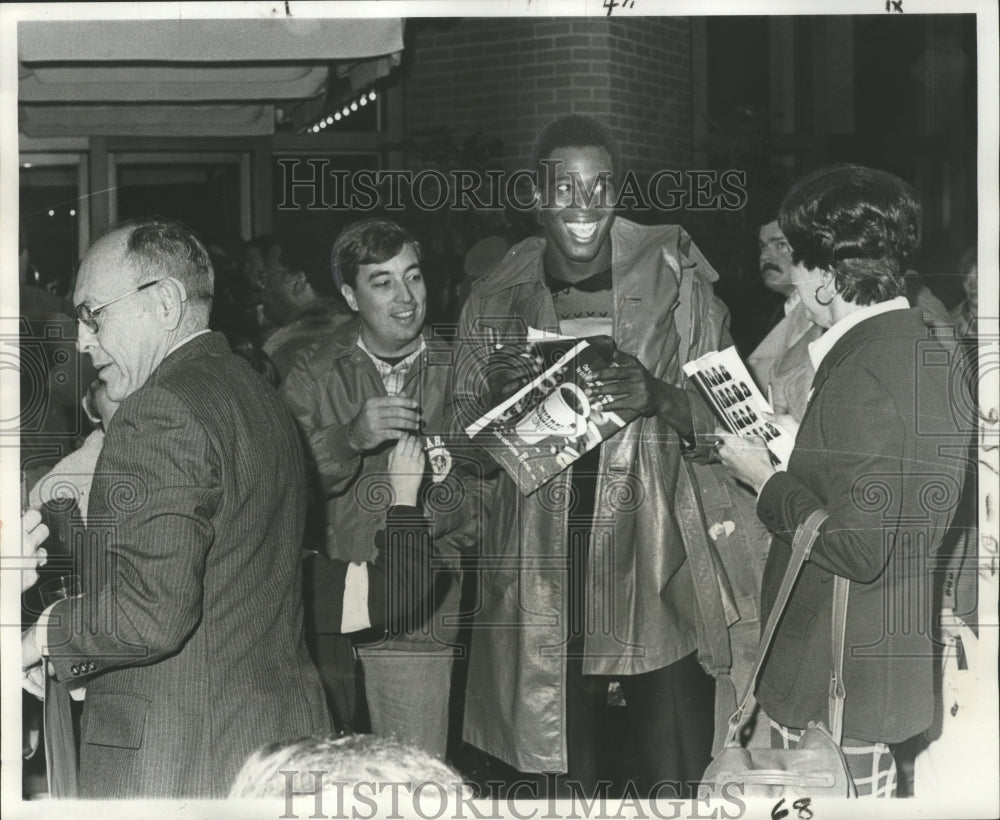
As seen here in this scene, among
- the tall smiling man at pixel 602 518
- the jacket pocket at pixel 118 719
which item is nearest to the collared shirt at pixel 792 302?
the tall smiling man at pixel 602 518

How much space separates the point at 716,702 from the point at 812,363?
50.3 inches

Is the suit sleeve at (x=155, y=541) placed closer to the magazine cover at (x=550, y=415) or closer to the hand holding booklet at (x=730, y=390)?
the magazine cover at (x=550, y=415)

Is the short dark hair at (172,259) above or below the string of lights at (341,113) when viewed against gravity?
below

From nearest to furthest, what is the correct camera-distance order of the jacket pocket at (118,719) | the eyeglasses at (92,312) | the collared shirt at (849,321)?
the jacket pocket at (118,719) < the eyeglasses at (92,312) < the collared shirt at (849,321)

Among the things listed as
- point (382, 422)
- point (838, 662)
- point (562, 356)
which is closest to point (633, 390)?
point (562, 356)

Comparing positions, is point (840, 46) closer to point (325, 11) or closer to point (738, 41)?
point (738, 41)

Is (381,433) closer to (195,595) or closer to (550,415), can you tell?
(550,415)

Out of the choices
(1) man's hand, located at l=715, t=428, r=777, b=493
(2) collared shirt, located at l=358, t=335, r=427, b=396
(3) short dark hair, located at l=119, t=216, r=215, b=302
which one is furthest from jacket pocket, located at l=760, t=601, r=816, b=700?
(3) short dark hair, located at l=119, t=216, r=215, b=302

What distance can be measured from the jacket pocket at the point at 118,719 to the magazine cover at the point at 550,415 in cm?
160

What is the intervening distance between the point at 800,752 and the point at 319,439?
205 cm

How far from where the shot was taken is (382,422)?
16.0ft

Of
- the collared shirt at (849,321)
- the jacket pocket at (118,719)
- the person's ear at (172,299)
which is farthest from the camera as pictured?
the collared shirt at (849,321)

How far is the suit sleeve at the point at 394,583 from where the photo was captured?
4.85m

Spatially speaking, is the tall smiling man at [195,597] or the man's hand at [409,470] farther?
the man's hand at [409,470]
